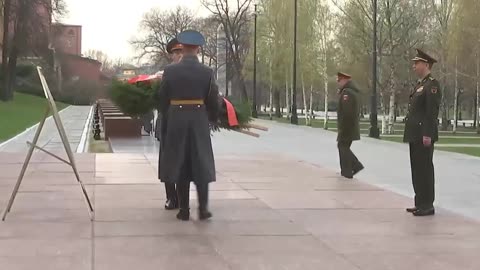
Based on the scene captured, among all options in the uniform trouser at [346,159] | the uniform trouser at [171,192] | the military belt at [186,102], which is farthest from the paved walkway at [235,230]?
the military belt at [186,102]

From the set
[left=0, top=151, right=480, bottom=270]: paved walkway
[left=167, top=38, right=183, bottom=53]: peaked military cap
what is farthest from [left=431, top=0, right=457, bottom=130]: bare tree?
[left=167, top=38, right=183, bottom=53]: peaked military cap

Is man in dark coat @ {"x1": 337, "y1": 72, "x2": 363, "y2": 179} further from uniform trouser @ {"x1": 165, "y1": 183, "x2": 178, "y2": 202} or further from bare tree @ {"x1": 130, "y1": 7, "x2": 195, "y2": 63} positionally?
bare tree @ {"x1": 130, "y1": 7, "x2": 195, "y2": 63}

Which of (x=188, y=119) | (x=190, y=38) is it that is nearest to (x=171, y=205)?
(x=188, y=119)

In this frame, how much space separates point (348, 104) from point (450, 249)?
6.30 meters

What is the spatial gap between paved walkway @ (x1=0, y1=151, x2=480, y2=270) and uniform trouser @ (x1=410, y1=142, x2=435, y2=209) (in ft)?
0.85

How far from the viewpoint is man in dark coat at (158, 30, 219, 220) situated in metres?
8.14

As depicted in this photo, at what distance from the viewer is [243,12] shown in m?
74.6

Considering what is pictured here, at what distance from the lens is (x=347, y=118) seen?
43.9 ft

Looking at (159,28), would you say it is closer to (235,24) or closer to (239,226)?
(235,24)

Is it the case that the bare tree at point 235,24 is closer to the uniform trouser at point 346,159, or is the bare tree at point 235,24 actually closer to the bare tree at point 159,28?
the bare tree at point 159,28

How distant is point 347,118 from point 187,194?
571cm

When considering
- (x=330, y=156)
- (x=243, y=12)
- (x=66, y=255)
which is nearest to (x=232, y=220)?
(x=66, y=255)

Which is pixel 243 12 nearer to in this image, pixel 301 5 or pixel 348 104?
pixel 301 5

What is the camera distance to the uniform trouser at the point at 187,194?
8.26m
